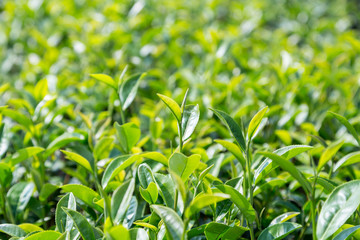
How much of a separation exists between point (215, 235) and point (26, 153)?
0.75 metres

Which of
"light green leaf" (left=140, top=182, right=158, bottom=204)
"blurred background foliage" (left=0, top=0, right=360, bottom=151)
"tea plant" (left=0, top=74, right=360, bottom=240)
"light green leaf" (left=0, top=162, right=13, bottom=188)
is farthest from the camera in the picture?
"blurred background foliage" (left=0, top=0, right=360, bottom=151)

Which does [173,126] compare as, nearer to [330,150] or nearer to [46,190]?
[46,190]

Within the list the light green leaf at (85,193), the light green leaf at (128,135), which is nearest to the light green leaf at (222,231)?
the light green leaf at (85,193)

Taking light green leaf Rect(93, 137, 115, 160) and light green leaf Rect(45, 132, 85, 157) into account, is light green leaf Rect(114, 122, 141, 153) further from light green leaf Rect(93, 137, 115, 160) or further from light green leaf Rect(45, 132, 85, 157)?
light green leaf Rect(45, 132, 85, 157)

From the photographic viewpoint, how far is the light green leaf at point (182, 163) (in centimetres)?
107

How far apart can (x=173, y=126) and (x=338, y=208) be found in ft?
2.55

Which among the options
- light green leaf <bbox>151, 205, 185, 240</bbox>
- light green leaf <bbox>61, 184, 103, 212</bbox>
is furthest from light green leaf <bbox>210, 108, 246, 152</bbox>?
light green leaf <bbox>61, 184, 103, 212</bbox>

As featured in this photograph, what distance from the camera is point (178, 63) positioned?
2453 mm

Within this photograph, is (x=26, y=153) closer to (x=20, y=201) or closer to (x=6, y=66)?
(x=20, y=201)

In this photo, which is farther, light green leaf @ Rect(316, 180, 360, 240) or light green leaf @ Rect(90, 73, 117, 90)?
light green leaf @ Rect(90, 73, 117, 90)

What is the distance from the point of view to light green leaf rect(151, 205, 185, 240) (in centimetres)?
96

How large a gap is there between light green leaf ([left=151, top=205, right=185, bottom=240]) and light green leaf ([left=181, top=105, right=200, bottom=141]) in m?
0.30

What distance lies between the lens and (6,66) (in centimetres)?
257

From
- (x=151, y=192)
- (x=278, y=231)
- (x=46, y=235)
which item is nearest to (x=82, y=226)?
(x=46, y=235)
